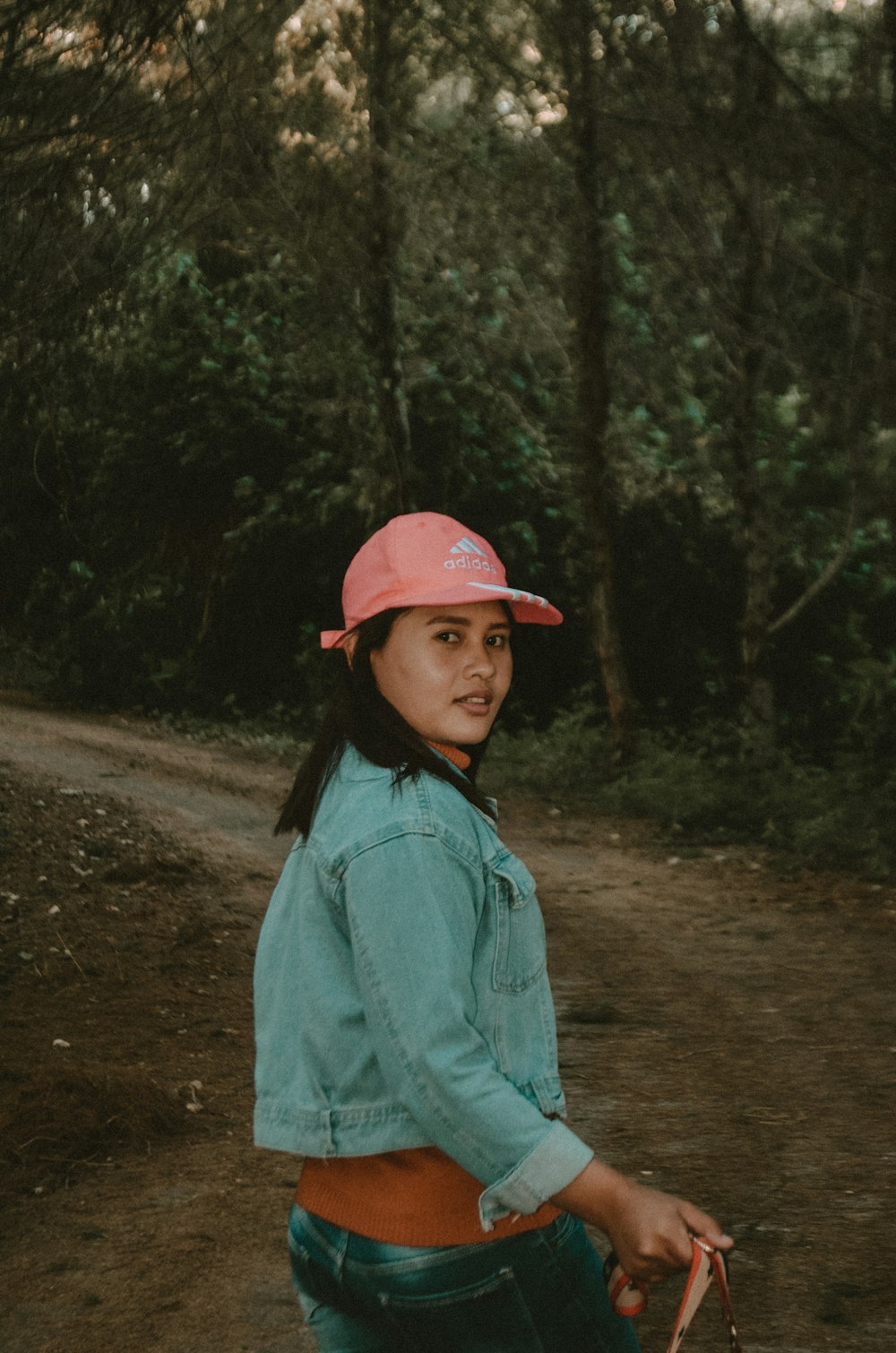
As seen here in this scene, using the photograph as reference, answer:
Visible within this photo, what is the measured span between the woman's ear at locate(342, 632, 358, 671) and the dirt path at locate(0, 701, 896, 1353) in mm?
2481

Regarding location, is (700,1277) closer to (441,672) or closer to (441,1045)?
(441,1045)

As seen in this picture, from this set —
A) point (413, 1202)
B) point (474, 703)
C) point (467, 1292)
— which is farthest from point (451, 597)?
point (467, 1292)

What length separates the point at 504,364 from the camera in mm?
18031

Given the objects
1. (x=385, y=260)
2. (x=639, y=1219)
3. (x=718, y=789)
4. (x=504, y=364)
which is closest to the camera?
(x=639, y=1219)

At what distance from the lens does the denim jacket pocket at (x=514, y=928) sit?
6.59ft

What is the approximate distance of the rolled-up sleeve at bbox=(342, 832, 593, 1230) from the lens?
1.82 metres

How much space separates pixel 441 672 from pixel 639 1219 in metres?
0.79

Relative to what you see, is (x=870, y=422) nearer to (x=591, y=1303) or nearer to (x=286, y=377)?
(x=286, y=377)

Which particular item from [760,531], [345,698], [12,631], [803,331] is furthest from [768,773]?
[12,631]

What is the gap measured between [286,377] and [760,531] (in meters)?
7.92

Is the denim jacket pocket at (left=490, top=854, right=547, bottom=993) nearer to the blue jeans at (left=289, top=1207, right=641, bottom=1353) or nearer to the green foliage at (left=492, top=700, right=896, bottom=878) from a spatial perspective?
the blue jeans at (left=289, top=1207, right=641, bottom=1353)

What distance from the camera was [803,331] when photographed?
1293cm

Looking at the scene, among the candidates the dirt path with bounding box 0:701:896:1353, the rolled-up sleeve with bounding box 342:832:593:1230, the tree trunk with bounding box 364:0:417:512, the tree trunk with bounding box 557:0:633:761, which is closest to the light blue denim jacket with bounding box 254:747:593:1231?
the rolled-up sleeve with bounding box 342:832:593:1230

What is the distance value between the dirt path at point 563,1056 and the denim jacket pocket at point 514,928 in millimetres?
2395
